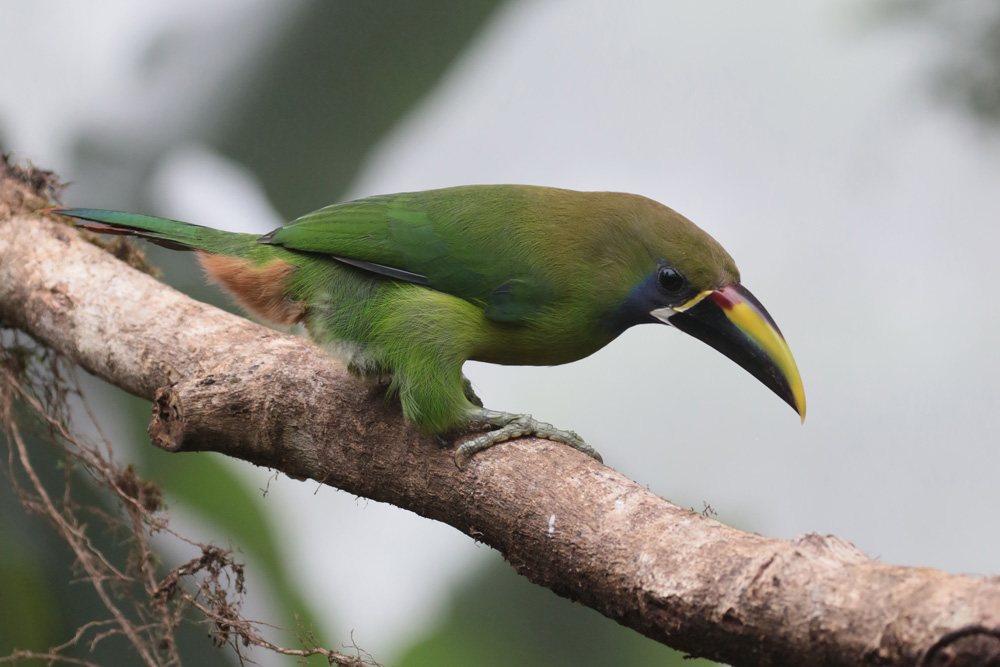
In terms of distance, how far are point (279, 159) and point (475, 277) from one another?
254 cm

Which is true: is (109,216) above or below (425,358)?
above

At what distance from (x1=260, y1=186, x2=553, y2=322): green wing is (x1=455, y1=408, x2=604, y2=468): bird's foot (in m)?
0.28

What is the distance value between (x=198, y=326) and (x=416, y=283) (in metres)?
0.84

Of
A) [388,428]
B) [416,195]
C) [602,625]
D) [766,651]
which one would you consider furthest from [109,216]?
[602,625]

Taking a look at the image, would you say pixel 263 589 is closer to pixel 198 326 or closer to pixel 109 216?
pixel 198 326

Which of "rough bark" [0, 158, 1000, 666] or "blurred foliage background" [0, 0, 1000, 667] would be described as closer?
"rough bark" [0, 158, 1000, 666]

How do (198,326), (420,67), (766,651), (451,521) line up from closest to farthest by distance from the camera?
(766,651), (451,521), (198,326), (420,67)

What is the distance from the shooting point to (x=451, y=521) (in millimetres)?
2123

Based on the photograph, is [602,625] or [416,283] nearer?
[416,283]

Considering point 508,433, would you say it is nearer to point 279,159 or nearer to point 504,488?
point 504,488

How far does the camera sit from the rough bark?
138cm

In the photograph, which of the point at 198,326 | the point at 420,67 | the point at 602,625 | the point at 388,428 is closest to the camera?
the point at 388,428

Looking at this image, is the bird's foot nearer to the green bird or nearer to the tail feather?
the green bird

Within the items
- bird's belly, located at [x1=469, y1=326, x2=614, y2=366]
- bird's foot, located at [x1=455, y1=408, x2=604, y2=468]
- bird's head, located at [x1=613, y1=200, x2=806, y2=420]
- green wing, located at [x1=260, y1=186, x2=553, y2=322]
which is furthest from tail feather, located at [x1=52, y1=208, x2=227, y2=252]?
bird's head, located at [x1=613, y1=200, x2=806, y2=420]
